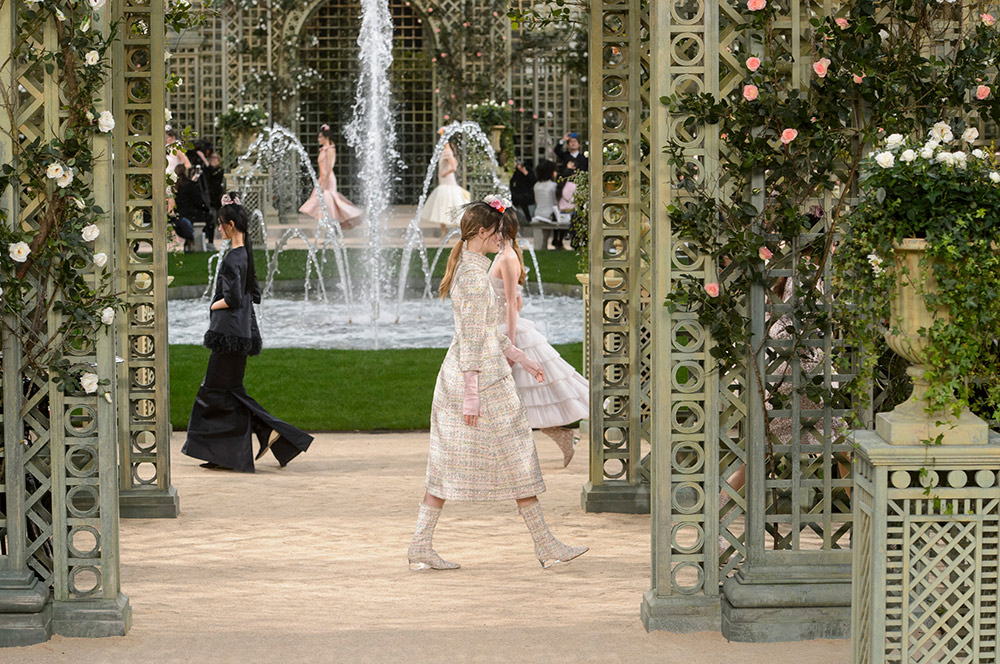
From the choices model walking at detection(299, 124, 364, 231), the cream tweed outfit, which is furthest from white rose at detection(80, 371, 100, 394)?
model walking at detection(299, 124, 364, 231)

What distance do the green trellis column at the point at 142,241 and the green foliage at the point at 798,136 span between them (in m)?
3.08

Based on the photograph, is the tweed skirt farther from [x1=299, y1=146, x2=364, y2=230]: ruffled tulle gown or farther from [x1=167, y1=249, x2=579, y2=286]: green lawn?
[x1=299, y1=146, x2=364, y2=230]: ruffled tulle gown

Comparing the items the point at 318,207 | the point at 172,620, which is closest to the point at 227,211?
the point at 172,620

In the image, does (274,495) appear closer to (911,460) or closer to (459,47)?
(911,460)

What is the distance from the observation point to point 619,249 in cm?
742

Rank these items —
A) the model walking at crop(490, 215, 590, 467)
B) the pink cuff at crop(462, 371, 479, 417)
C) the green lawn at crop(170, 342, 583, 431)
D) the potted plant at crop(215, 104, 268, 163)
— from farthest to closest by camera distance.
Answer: the potted plant at crop(215, 104, 268, 163)
the green lawn at crop(170, 342, 583, 431)
the model walking at crop(490, 215, 590, 467)
the pink cuff at crop(462, 371, 479, 417)

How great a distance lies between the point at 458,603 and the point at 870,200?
244 centimetres

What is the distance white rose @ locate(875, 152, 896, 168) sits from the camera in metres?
4.20

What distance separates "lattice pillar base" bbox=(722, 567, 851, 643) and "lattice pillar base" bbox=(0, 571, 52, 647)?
2473mm

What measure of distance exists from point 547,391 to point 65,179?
3.77 meters

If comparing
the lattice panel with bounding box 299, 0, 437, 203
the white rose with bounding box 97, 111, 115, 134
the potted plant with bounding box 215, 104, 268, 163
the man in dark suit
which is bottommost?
the white rose with bounding box 97, 111, 115, 134

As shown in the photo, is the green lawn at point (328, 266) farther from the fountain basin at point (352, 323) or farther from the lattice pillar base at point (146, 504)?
the lattice pillar base at point (146, 504)

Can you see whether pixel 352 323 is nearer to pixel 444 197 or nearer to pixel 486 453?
pixel 444 197

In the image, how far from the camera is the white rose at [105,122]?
5.02 meters
